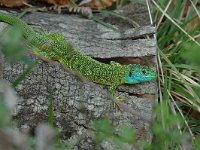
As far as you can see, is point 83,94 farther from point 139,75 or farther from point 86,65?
point 139,75

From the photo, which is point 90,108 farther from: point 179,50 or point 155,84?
point 179,50

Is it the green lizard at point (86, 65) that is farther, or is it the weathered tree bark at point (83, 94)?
the green lizard at point (86, 65)

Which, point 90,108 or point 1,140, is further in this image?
point 90,108

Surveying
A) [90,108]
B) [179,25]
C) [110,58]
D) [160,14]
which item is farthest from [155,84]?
[160,14]

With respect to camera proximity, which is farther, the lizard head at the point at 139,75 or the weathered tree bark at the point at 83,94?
the lizard head at the point at 139,75
